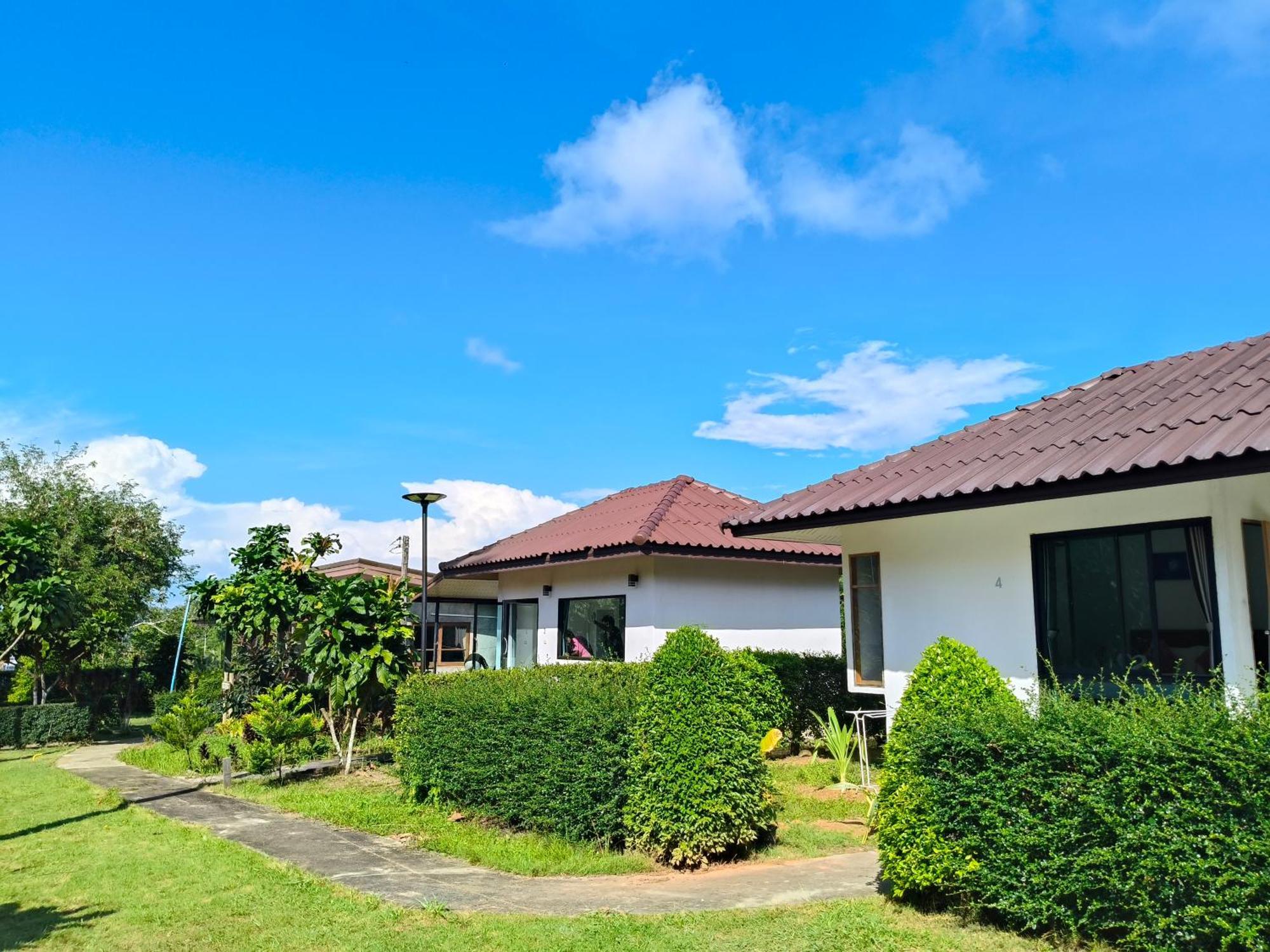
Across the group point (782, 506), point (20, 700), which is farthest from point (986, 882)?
point (20, 700)

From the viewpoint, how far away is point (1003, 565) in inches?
374

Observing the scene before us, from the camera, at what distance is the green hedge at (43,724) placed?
64.1 feet

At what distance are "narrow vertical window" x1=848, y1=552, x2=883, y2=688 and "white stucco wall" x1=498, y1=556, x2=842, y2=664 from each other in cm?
354

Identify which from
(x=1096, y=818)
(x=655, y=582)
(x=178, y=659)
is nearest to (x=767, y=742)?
(x=1096, y=818)

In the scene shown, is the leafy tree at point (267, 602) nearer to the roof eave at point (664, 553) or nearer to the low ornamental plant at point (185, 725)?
the low ornamental plant at point (185, 725)

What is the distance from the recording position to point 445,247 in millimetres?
15500

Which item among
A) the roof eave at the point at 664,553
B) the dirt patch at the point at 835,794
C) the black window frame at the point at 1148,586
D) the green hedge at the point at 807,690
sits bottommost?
the dirt patch at the point at 835,794

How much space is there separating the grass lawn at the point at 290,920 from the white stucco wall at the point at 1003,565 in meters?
4.10

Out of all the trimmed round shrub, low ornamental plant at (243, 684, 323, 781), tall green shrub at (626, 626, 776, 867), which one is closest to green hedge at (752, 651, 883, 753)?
tall green shrub at (626, 626, 776, 867)

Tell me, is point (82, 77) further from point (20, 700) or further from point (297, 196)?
point (20, 700)

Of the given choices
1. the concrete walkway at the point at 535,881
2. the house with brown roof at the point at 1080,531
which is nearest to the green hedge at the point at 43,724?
the concrete walkway at the point at 535,881

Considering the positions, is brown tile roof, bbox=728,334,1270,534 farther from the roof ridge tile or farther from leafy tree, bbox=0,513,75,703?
leafy tree, bbox=0,513,75,703

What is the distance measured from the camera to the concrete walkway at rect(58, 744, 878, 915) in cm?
671

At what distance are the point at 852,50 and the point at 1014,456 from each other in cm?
772
